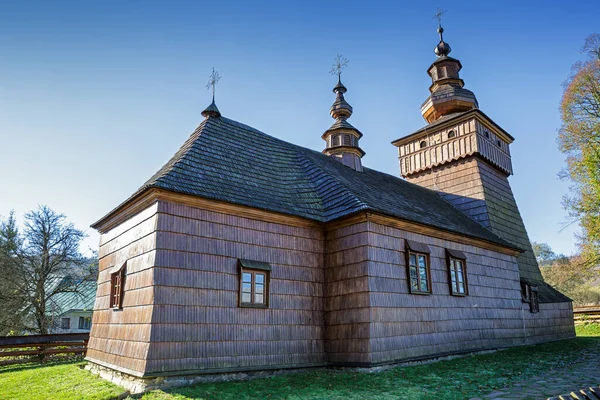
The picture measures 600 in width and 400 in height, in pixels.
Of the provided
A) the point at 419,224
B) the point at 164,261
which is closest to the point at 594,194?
the point at 419,224

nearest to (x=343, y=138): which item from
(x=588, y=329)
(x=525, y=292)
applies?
(x=525, y=292)

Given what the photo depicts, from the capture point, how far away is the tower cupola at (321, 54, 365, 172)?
715 inches

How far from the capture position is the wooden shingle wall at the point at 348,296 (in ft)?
34.8

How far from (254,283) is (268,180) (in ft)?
11.0

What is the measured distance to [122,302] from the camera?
10.5 m

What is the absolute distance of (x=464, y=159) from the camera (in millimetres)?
20859

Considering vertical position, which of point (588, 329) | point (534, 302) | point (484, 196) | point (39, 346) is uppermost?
point (484, 196)

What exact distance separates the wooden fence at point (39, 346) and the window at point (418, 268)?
12.0m

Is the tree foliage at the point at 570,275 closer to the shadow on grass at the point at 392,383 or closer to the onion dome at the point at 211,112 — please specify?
the shadow on grass at the point at 392,383

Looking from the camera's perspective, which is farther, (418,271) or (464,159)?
(464,159)

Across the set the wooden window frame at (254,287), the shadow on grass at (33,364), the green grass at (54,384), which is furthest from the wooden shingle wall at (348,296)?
the shadow on grass at (33,364)

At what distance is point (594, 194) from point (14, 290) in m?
26.8

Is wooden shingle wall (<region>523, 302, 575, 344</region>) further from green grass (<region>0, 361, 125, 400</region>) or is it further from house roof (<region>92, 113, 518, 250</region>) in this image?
green grass (<region>0, 361, 125, 400</region>)

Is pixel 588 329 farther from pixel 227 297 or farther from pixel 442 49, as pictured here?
pixel 227 297
